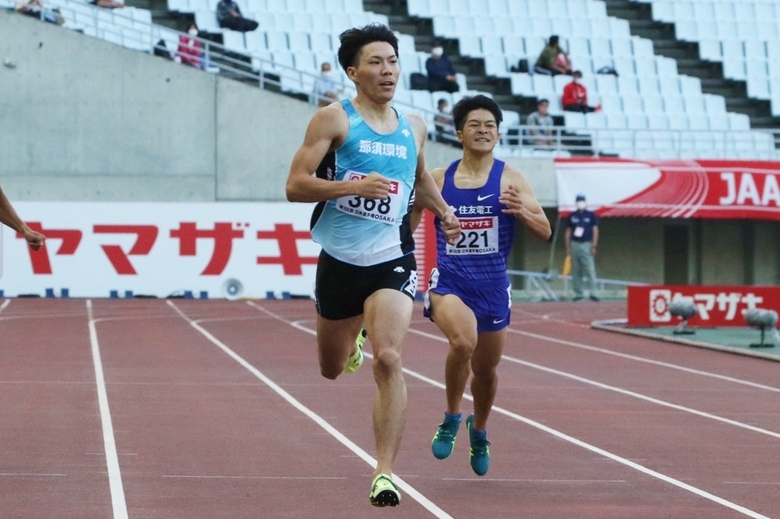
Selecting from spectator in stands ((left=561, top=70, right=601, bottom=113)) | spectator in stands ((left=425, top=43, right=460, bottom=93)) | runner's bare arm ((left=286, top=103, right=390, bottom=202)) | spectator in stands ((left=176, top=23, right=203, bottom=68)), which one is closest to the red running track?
runner's bare arm ((left=286, top=103, right=390, bottom=202))

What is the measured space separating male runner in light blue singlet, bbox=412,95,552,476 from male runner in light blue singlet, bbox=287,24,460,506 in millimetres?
1036

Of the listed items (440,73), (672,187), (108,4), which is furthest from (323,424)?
(108,4)

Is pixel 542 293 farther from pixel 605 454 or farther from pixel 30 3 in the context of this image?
pixel 605 454

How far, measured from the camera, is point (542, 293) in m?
29.9

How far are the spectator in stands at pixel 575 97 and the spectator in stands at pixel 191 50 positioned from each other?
23.2 feet

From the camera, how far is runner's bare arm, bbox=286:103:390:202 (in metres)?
6.84

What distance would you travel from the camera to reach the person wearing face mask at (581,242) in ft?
91.5

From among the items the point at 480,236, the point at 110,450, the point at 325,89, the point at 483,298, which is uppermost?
the point at 325,89

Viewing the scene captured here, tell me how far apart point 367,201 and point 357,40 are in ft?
2.43

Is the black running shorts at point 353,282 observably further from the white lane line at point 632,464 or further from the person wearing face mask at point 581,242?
the person wearing face mask at point 581,242

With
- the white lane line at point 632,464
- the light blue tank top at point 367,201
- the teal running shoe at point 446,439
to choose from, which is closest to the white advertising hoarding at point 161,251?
the white lane line at point 632,464

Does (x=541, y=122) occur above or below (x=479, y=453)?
above

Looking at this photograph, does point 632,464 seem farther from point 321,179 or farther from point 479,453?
point 321,179

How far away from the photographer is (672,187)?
28.9 m
